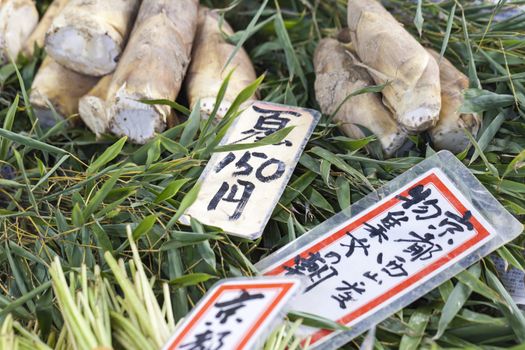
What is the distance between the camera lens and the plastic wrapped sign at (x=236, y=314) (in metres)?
0.79

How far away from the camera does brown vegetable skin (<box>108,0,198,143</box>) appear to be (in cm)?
118

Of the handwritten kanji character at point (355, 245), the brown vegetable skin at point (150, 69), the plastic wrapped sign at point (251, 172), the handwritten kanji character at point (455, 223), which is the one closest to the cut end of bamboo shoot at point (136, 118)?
the brown vegetable skin at point (150, 69)

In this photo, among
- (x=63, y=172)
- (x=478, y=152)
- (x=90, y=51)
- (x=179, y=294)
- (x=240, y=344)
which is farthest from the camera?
(x=90, y=51)

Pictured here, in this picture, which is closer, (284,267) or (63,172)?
(284,267)

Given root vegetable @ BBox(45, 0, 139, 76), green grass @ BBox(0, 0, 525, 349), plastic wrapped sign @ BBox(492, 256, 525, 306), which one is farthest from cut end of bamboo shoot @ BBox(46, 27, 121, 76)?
plastic wrapped sign @ BBox(492, 256, 525, 306)

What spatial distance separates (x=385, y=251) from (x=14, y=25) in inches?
38.4

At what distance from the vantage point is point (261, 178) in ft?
3.50

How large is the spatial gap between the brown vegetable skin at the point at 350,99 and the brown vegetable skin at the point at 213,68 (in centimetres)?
15

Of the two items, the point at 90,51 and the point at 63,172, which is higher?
the point at 90,51

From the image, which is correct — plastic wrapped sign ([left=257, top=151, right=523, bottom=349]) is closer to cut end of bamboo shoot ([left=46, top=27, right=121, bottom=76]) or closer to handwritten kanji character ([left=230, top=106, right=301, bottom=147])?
handwritten kanji character ([left=230, top=106, right=301, bottom=147])

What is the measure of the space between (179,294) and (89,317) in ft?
0.50

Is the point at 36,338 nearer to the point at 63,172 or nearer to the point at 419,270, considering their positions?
the point at 63,172

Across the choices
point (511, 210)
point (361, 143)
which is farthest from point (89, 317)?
point (511, 210)

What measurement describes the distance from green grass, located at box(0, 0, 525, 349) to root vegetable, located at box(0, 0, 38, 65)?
170 mm
